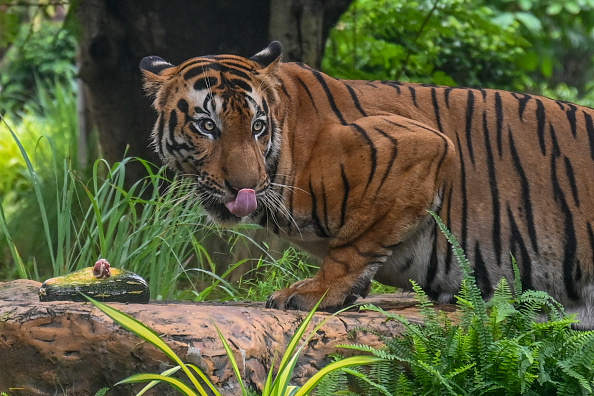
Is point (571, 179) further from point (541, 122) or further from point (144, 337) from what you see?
point (144, 337)

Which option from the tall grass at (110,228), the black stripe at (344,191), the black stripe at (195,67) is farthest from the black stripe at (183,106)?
the black stripe at (344,191)

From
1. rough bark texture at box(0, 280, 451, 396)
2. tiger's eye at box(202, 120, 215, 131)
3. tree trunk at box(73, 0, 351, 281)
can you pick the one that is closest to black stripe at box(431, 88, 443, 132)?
tiger's eye at box(202, 120, 215, 131)

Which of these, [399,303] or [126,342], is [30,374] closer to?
[126,342]

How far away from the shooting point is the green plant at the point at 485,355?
130 inches

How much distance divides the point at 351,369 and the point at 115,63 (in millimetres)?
4467

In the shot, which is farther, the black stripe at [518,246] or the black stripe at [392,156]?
the black stripe at [518,246]

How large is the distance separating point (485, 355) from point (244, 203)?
1.30 meters

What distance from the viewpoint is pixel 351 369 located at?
333 cm

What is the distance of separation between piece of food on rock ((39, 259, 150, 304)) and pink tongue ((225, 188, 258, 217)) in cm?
58

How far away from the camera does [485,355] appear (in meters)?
3.40

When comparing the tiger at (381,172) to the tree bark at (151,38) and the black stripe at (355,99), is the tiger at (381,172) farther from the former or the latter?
the tree bark at (151,38)

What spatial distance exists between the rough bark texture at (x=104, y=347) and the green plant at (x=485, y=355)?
16.9 inches

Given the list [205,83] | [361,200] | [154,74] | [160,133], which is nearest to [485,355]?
[361,200]

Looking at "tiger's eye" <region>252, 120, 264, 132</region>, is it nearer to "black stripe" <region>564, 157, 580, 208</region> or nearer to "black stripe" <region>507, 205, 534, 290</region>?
"black stripe" <region>507, 205, 534, 290</region>
